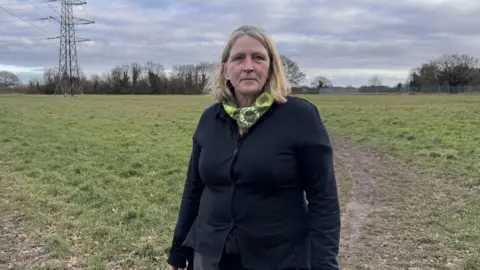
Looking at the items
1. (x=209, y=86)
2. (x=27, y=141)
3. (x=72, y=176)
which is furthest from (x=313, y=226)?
(x=27, y=141)

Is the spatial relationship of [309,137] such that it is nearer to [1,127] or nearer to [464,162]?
[464,162]

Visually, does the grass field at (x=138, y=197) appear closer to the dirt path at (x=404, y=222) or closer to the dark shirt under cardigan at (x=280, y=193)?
the dirt path at (x=404, y=222)

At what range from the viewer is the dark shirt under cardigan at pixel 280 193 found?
7.27 ft

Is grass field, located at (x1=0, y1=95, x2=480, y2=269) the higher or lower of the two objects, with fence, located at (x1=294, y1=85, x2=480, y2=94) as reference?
lower

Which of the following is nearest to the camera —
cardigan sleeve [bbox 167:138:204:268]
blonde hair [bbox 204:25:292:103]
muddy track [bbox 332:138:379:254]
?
blonde hair [bbox 204:25:292:103]

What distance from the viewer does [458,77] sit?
3846 inches

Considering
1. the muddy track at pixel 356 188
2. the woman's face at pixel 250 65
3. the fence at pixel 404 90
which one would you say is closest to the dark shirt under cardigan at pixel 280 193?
the woman's face at pixel 250 65

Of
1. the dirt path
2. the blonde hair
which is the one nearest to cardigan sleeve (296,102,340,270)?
the blonde hair

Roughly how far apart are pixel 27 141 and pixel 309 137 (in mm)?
15638

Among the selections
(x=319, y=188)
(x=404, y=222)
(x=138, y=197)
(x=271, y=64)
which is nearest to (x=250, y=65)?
(x=271, y=64)

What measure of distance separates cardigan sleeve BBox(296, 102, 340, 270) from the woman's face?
297 millimetres

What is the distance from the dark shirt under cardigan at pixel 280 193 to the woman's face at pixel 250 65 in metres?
0.19

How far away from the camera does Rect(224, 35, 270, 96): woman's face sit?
2.38 meters

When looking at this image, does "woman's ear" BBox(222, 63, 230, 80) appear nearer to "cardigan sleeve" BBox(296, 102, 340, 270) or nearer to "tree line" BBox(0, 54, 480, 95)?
"cardigan sleeve" BBox(296, 102, 340, 270)
